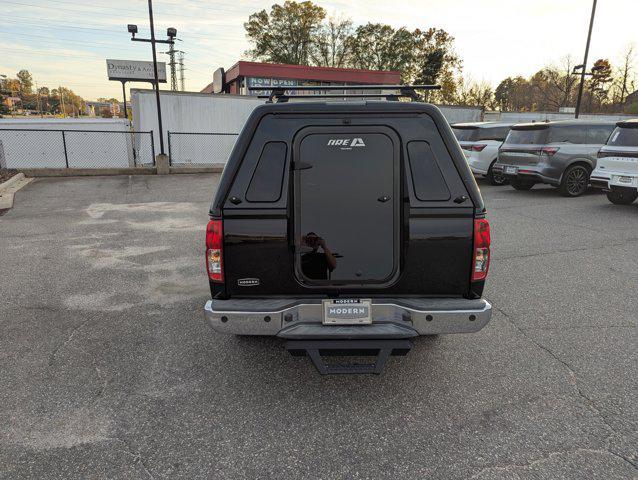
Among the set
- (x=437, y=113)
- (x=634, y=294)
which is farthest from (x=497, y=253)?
(x=437, y=113)

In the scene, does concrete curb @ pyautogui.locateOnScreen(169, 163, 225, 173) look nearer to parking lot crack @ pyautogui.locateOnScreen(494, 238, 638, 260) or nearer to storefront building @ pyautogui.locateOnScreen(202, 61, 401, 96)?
parking lot crack @ pyautogui.locateOnScreen(494, 238, 638, 260)

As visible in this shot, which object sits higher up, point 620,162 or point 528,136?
point 528,136

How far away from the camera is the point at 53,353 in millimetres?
3785

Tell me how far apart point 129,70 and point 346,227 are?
44353mm

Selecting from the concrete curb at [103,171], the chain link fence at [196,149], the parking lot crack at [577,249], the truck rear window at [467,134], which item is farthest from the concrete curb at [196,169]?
the parking lot crack at [577,249]

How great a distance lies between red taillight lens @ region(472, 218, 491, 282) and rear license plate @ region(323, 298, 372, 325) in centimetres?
78

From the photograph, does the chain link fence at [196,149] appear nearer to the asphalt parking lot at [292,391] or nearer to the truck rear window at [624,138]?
the asphalt parking lot at [292,391]

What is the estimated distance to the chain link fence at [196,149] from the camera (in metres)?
19.0

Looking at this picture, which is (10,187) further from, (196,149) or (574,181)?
(574,181)

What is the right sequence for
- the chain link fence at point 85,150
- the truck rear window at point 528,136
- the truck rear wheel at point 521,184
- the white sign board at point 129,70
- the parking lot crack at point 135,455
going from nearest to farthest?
the parking lot crack at point 135,455 → the truck rear window at point 528,136 → the truck rear wheel at point 521,184 → the chain link fence at point 85,150 → the white sign board at point 129,70

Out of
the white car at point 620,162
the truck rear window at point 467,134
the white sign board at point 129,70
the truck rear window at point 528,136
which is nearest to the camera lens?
the white car at point 620,162

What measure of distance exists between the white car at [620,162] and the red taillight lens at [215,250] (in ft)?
31.5

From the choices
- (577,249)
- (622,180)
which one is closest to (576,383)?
(577,249)

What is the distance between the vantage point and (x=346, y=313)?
2971mm
